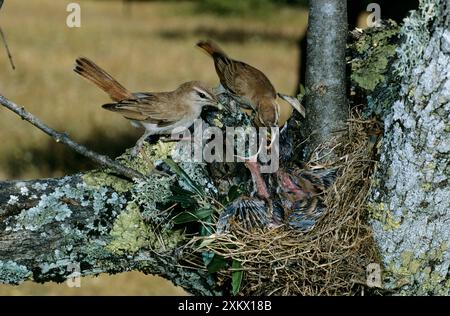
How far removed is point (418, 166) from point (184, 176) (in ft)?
3.44

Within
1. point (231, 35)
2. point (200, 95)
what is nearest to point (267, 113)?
point (200, 95)

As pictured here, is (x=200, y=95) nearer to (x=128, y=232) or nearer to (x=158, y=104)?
(x=158, y=104)

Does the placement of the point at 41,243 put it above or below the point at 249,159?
below

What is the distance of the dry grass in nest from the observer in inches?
142

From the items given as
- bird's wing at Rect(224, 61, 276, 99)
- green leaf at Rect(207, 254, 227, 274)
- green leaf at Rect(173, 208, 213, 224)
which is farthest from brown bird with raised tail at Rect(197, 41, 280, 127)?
green leaf at Rect(207, 254, 227, 274)

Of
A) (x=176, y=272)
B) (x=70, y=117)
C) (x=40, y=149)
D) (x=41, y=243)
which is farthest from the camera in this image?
(x=70, y=117)

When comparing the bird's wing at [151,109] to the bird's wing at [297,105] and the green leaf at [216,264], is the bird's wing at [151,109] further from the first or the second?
the green leaf at [216,264]

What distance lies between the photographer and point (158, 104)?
4.26 meters

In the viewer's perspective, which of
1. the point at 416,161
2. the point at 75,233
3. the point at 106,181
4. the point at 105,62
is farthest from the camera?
the point at 105,62

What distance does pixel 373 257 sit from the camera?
3693 millimetres

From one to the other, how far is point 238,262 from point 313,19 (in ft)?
4.03

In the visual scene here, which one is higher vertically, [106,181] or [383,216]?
[106,181]

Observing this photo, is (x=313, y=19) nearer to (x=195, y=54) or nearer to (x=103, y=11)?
(x=195, y=54)

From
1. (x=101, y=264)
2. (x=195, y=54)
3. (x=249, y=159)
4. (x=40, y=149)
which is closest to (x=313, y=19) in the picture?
(x=249, y=159)
